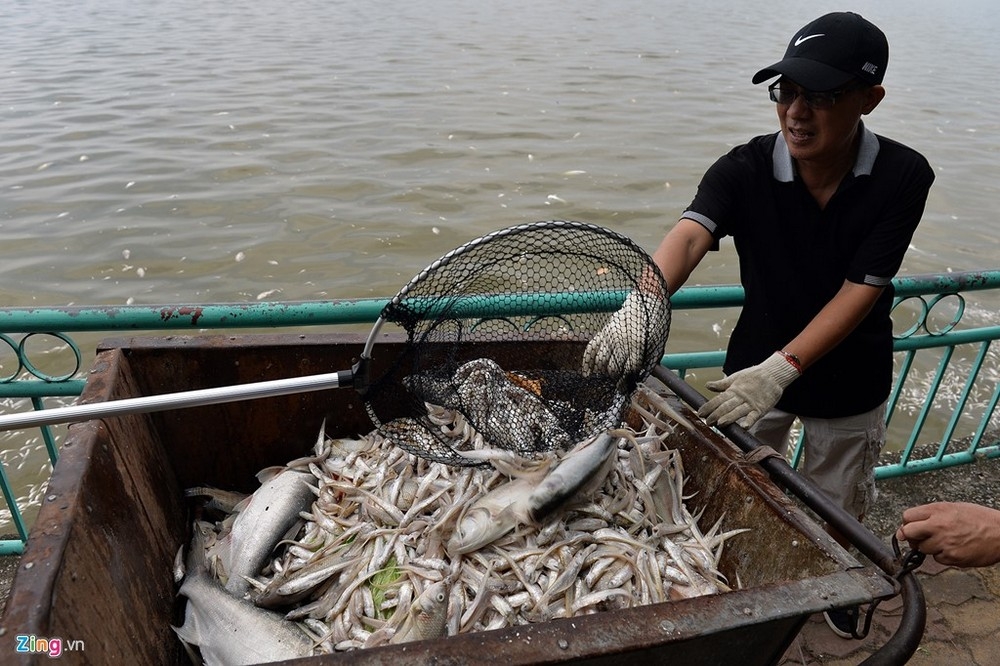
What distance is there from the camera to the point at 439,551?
2.39 metres

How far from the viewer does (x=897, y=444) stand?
587 cm

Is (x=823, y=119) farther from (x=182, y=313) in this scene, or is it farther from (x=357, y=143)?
(x=357, y=143)

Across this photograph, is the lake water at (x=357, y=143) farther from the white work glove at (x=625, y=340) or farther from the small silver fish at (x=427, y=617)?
Result: the small silver fish at (x=427, y=617)

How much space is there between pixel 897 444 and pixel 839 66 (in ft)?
15.0

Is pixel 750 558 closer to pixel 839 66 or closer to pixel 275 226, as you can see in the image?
pixel 839 66

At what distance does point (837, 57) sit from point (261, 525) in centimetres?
267

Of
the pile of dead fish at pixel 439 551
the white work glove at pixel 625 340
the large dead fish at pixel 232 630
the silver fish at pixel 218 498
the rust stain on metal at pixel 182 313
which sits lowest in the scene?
the silver fish at pixel 218 498

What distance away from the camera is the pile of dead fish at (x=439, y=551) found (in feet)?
7.27

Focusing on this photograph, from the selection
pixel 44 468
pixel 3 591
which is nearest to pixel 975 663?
pixel 3 591

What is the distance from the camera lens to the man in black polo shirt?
97.2 inches

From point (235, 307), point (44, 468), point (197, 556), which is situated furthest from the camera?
point (44, 468)

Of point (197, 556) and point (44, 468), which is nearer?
point (197, 556)

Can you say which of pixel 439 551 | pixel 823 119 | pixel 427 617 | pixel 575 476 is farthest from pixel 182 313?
pixel 823 119

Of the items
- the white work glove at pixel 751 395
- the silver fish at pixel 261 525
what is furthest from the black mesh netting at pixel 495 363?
the silver fish at pixel 261 525
